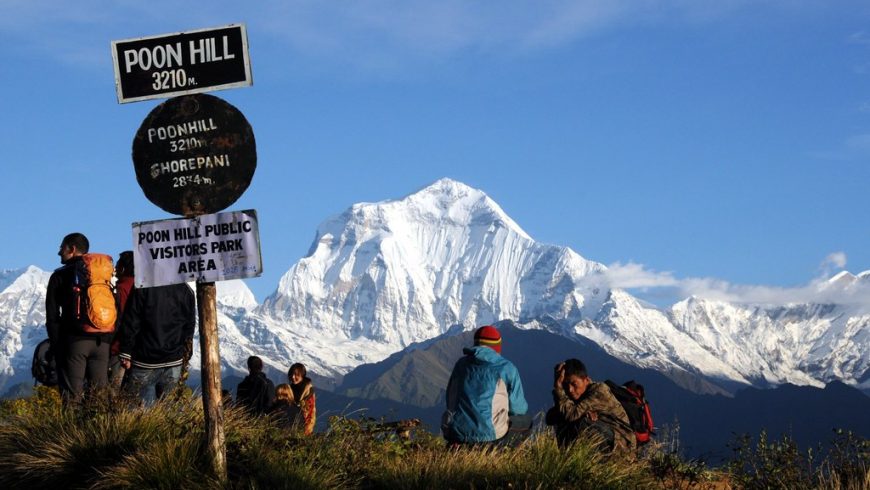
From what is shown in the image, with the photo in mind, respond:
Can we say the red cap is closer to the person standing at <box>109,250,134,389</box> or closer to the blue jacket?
the blue jacket

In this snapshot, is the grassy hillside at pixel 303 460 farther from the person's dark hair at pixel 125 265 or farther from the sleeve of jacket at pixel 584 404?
the person's dark hair at pixel 125 265

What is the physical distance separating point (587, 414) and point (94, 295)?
17.1 ft

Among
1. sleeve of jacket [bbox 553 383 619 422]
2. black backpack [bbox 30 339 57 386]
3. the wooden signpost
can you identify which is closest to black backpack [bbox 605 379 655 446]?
sleeve of jacket [bbox 553 383 619 422]

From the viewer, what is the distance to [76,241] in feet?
42.8

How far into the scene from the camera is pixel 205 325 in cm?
938

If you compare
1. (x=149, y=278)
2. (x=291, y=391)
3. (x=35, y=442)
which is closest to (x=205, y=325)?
(x=149, y=278)

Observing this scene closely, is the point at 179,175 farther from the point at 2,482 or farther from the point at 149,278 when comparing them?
the point at 2,482

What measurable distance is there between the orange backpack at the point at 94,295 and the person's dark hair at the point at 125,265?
0.70m

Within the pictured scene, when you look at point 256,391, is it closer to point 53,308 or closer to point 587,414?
point 53,308

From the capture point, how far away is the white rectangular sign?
9.20 meters

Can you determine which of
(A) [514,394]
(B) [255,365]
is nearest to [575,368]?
(A) [514,394]

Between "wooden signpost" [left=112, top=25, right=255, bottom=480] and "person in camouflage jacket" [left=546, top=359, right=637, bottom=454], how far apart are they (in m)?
3.22

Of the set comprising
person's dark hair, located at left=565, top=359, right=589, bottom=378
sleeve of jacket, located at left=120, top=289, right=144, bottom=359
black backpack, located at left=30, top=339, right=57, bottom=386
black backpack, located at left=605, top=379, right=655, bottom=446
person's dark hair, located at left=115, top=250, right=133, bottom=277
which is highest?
person's dark hair, located at left=115, top=250, right=133, bottom=277

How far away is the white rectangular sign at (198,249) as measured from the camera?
9203mm
